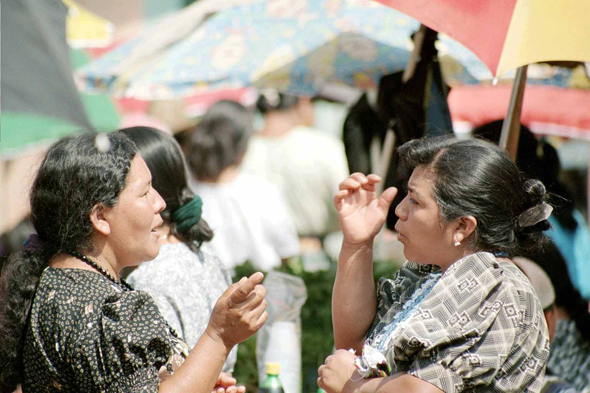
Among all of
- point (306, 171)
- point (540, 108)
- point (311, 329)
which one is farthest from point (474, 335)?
point (540, 108)

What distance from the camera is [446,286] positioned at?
228 cm

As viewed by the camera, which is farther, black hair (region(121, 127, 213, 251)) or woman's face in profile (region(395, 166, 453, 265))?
black hair (region(121, 127, 213, 251))

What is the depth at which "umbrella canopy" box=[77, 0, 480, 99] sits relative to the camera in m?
5.50

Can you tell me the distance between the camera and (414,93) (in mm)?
4113

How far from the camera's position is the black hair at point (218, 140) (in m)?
5.74

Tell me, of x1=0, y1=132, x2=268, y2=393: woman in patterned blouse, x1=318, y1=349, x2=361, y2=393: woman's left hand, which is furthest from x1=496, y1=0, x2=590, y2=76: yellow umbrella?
x1=0, y1=132, x2=268, y2=393: woman in patterned blouse

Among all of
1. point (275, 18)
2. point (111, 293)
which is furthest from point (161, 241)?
point (275, 18)

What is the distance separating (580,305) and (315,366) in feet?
5.37

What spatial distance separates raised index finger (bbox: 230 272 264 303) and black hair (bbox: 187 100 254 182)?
354 cm

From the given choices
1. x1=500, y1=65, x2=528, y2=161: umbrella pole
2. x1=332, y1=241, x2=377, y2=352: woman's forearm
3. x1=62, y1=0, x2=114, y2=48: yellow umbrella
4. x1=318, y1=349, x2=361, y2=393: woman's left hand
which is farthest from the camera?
x1=62, y1=0, x2=114, y2=48: yellow umbrella

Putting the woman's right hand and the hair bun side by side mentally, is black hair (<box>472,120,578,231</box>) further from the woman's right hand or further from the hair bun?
the woman's right hand

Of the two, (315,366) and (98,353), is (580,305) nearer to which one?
(315,366)

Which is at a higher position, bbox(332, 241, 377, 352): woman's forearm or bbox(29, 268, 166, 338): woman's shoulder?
bbox(29, 268, 166, 338): woman's shoulder

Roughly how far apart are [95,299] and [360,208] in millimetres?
962
